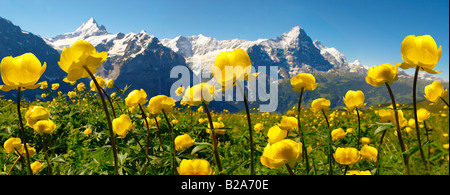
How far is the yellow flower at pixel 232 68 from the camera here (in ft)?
2.11

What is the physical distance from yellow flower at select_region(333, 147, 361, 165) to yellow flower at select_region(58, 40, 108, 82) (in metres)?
0.93

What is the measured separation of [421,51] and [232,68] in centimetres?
66

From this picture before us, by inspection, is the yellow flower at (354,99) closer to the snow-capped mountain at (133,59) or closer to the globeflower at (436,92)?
the globeflower at (436,92)

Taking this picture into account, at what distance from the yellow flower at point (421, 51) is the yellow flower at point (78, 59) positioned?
101cm

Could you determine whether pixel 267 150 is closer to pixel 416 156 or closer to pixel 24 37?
pixel 416 156

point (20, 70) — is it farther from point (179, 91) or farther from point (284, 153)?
point (179, 91)

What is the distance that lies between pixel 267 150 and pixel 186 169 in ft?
0.83

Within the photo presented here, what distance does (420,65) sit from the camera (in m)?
0.80

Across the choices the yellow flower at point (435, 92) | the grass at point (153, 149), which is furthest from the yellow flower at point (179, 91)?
the yellow flower at point (435, 92)

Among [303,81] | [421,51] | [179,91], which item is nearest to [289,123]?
[303,81]

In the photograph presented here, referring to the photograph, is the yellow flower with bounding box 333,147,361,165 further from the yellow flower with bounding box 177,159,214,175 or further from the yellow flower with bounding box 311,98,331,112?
the yellow flower with bounding box 177,159,214,175

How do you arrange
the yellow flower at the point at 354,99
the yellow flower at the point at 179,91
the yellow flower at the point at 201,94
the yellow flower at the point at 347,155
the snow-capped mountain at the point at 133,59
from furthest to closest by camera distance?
the snow-capped mountain at the point at 133,59
the yellow flower at the point at 179,91
the yellow flower at the point at 354,99
the yellow flower at the point at 347,155
the yellow flower at the point at 201,94

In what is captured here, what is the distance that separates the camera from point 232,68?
646 mm

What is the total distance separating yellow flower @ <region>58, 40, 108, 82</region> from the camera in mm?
670
